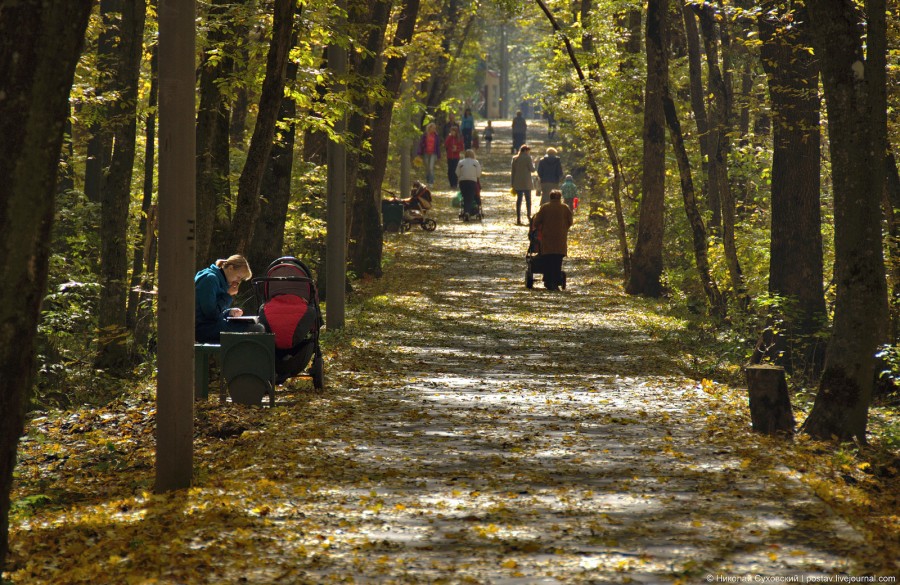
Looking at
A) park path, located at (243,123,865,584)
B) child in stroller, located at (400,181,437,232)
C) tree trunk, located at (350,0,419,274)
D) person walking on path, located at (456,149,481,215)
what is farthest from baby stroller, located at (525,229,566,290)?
child in stroller, located at (400,181,437,232)

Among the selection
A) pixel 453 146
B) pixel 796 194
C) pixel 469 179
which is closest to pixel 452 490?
pixel 796 194

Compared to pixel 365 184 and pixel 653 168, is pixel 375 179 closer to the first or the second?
pixel 365 184

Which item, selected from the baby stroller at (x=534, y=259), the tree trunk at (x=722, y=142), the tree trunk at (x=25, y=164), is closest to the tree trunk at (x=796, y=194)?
the tree trunk at (x=722, y=142)

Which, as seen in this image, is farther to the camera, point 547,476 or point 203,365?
point 203,365

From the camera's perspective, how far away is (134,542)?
656cm

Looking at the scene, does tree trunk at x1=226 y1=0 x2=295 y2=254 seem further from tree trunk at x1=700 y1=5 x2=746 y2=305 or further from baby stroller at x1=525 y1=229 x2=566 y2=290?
baby stroller at x1=525 y1=229 x2=566 y2=290

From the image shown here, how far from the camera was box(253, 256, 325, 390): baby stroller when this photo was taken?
1161 centimetres

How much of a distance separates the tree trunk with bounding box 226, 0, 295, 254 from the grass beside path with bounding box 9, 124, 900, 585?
189 centimetres

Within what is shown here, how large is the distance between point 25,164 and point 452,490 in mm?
3581

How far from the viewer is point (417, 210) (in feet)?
120

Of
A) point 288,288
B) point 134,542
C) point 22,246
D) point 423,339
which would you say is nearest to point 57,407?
point 288,288

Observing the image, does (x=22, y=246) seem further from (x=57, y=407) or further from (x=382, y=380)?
(x=57, y=407)

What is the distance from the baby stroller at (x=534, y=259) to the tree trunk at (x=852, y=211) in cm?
1432

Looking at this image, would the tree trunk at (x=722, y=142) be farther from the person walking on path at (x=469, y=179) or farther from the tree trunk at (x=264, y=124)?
the person walking on path at (x=469, y=179)
